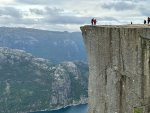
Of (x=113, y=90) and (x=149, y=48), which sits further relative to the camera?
(x=113, y=90)

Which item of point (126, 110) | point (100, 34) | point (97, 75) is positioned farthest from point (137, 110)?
point (100, 34)

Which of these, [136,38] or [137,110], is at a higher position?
[136,38]

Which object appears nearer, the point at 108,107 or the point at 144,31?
the point at 144,31

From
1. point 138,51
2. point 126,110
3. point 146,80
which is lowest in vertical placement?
point 126,110

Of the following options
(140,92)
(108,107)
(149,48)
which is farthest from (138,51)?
(108,107)

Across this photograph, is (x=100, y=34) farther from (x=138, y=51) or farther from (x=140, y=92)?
(x=140, y=92)

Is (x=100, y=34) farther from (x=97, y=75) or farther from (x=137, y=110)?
(x=137, y=110)
